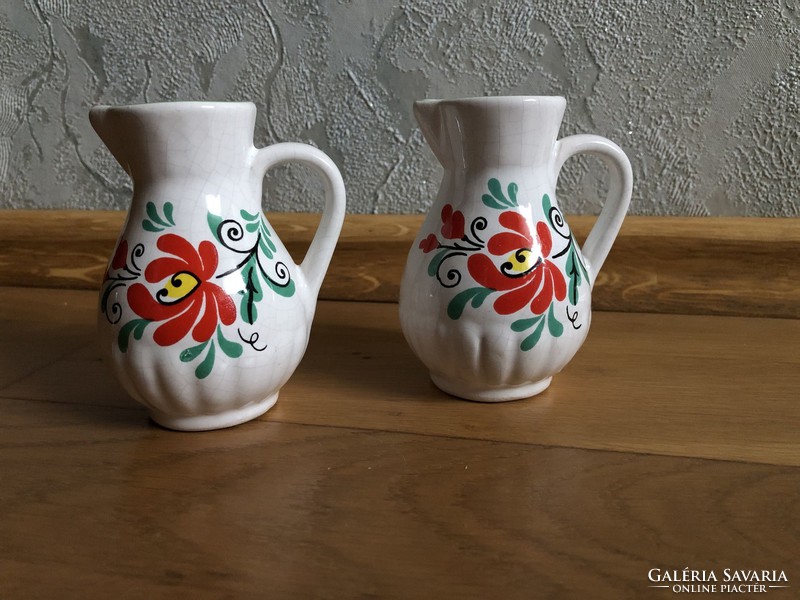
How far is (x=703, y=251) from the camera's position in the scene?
2.37 ft

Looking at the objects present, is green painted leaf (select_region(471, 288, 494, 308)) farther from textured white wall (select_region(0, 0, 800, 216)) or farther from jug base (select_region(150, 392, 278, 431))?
textured white wall (select_region(0, 0, 800, 216))

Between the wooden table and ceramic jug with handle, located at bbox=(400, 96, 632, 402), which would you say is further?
ceramic jug with handle, located at bbox=(400, 96, 632, 402)

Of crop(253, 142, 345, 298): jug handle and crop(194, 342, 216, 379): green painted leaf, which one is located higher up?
crop(253, 142, 345, 298): jug handle

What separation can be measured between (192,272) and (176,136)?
0.26 feet

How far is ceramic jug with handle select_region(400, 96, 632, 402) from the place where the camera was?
0.48 meters

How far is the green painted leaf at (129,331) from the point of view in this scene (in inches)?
17.4

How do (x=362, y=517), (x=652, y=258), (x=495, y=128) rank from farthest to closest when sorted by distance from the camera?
(x=652, y=258) < (x=495, y=128) < (x=362, y=517)

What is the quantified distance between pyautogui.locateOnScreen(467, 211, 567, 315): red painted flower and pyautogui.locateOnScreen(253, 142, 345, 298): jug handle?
96mm

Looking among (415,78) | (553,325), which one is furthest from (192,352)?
(415,78)

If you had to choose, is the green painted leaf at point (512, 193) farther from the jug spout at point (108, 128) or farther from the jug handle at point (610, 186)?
the jug spout at point (108, 128)

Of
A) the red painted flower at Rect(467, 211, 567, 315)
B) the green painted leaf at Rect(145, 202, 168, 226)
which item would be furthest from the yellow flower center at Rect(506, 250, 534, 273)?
the green painted leaf at Rect(145, 202, 168, 226)

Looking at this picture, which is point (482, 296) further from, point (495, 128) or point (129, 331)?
point (129, 331)

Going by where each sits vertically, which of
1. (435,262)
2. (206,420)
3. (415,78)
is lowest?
(206,420)

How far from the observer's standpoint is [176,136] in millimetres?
441
